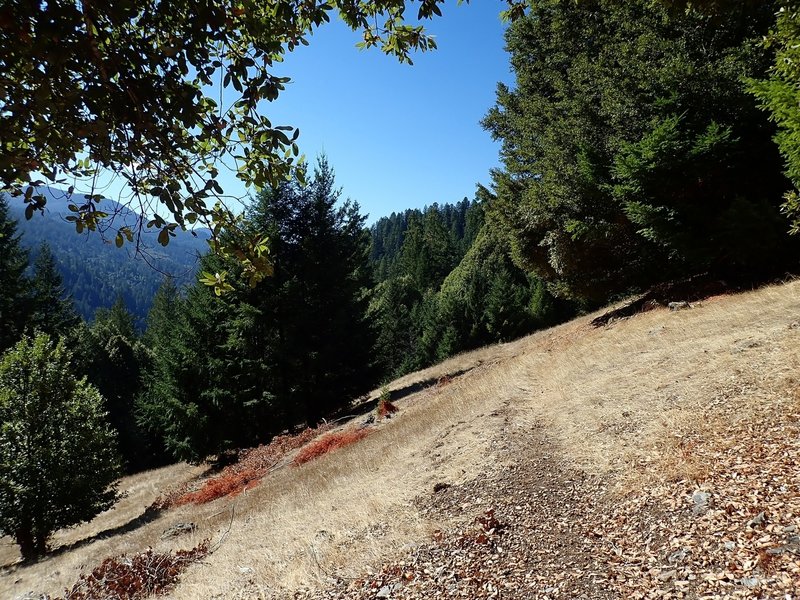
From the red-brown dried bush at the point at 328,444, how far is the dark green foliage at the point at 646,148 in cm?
Result: 1044

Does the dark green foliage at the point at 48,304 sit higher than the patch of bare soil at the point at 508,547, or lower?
higher

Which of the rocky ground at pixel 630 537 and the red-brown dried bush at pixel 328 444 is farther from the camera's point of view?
the red-brown dried bush at pixel 328 444

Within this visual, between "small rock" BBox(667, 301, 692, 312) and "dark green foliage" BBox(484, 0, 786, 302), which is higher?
"dark green foliage" BBox(484, 0, 786, 302)

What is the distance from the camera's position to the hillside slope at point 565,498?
167 inches

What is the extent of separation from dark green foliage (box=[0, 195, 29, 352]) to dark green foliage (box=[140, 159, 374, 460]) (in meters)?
16.4

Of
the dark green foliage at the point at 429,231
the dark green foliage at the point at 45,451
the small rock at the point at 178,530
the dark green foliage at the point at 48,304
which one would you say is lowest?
the small rock at the point at 178,530

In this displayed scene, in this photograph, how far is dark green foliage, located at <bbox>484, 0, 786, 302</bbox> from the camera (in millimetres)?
13680

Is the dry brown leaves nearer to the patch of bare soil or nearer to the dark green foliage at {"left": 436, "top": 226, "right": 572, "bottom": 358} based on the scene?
the patch of bare soil

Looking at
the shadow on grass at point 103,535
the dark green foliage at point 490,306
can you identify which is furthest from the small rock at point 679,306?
the dark green foliage at point 490,306

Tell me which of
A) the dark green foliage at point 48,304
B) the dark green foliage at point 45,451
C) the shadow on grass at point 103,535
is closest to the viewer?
the shadow on grass at point 103,535

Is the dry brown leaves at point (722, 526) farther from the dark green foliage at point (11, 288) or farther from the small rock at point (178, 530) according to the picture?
the dark green foliage at point (11, 288)

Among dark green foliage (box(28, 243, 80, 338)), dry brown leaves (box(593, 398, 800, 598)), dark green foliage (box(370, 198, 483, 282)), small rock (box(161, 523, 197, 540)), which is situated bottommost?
dry brown leaves (box(593, 398, 800, 598))

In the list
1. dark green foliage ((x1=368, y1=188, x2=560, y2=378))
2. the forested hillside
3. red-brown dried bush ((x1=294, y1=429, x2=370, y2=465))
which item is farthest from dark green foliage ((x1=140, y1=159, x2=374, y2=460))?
dark green foliage ((x1=368, y1=188, x2=560, y2=378))

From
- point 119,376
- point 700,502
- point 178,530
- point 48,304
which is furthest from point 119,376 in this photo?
point 700,502
